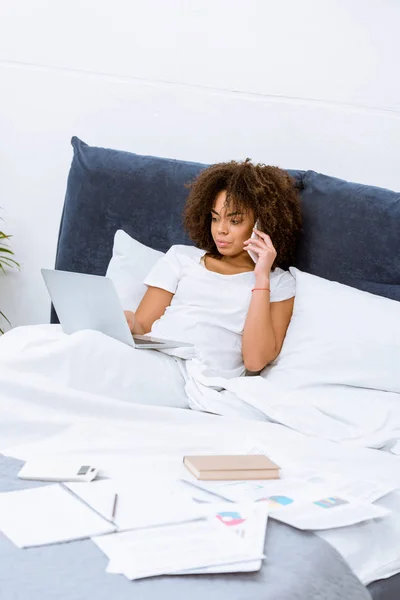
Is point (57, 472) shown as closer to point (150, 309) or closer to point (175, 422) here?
point (175, 422)

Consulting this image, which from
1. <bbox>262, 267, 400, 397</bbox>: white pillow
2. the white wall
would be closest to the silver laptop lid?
<bbox>262, 267, 400, 397</bbox>: white pillow

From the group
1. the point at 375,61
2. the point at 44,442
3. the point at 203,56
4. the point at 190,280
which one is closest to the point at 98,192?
the point at 190,280

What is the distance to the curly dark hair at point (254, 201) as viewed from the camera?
245 cm

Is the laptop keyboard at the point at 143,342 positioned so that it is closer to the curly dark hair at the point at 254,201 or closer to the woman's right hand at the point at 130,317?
the woman's right hand at the point at 130,317

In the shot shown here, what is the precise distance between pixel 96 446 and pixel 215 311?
808 mm

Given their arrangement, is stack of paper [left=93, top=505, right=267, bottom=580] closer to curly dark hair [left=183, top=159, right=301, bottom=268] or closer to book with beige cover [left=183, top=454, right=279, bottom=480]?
book with beige cover [left=183, top=454, right=279, bottom=480]

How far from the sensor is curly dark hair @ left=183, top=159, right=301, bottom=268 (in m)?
2.45

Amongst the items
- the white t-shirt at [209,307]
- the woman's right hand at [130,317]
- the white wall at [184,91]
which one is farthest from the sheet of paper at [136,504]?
the white wall at [184,91]

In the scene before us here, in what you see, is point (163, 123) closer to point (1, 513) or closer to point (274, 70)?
point (274, 70)

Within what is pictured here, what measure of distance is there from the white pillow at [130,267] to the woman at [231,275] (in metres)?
0.07

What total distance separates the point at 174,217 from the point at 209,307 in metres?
0.43

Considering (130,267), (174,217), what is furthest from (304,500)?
(174,217)

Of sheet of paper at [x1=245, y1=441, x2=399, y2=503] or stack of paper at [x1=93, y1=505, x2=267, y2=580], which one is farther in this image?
sheet of paper at [x1=245, y1=441, x2=399, y2=503]

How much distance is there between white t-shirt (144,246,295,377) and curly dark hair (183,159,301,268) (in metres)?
0.09
